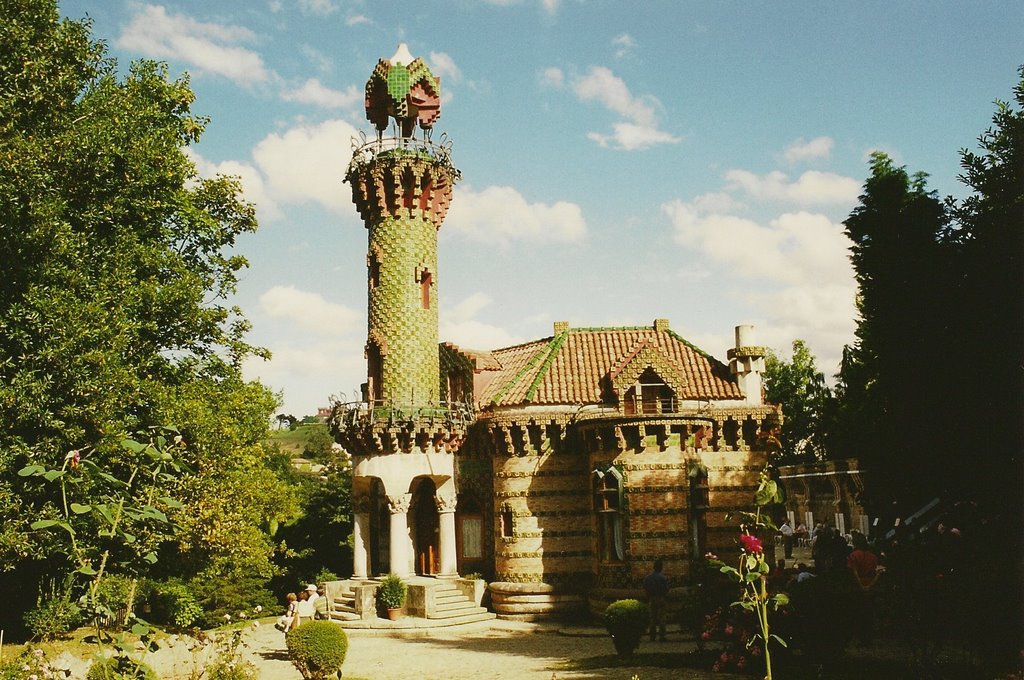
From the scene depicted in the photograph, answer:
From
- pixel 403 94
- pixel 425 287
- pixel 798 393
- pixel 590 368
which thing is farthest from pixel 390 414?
pixel 798 393

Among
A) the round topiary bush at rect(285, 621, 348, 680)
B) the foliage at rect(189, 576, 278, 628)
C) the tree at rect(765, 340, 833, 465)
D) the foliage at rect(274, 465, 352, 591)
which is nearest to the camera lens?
the round topiary bush at rect(285, 621, 348, 680)

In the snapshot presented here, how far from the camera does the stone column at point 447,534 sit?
27.6m

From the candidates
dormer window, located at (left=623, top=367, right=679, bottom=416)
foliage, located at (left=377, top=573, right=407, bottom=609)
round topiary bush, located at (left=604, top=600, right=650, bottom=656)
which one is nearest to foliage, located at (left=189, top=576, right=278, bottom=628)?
foliage, located at (left=377, top=573, right=407, bottom=609)

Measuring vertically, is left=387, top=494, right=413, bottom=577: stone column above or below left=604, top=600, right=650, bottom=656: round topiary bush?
above

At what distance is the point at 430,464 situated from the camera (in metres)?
27.2

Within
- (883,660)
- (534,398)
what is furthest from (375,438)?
(883,660)

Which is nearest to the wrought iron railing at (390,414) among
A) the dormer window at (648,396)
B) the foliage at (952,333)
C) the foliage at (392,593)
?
the foliage at (392,593)

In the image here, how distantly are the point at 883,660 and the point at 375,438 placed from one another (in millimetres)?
16094

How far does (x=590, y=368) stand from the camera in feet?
95.2

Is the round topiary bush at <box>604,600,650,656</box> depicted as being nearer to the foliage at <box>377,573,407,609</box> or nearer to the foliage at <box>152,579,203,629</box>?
the foliage at <box>377,573,407,609</box>

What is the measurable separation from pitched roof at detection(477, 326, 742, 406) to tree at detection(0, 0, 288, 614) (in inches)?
355

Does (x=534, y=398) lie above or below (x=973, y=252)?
Answer: below

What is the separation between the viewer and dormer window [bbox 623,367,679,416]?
88.4 feet

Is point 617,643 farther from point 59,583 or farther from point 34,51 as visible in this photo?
point 34,51
